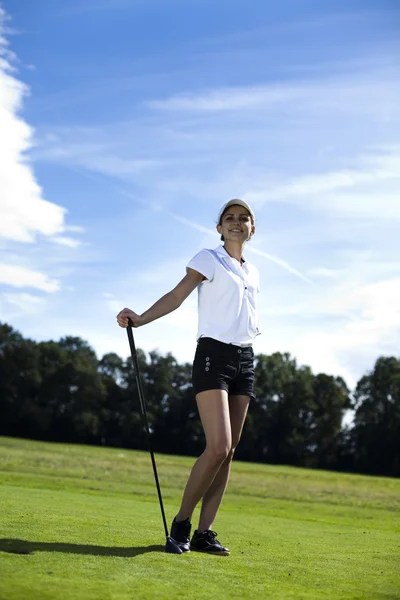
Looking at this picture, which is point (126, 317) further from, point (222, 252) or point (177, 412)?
point (177, 412)

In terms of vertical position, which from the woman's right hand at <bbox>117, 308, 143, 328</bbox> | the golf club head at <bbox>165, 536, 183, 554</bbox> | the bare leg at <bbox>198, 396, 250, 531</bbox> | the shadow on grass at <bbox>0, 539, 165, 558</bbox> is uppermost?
the woman's right hand at <bbox>117, 308, 143, 328</bbox>

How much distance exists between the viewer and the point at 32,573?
3.78 metres

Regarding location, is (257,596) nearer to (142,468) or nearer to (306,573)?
(306,573)

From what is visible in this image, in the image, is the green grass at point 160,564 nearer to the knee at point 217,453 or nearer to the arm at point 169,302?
the knee at point 217,453

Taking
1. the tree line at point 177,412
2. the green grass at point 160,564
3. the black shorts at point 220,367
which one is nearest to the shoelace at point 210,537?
the green grass at point 160,564

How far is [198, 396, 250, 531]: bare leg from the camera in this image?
5.52m

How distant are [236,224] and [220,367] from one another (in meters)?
1.15

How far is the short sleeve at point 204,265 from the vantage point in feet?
17.7

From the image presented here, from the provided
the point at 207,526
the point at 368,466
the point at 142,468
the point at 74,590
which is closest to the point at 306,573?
the point at 207,526

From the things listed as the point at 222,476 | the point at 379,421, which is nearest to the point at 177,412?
the point at 379,421

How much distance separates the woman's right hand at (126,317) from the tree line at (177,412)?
7036 centimetres

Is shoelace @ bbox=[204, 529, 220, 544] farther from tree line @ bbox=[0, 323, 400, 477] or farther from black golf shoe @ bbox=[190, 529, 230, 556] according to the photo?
tree line @ bbox=[0, 323, 400, 477]

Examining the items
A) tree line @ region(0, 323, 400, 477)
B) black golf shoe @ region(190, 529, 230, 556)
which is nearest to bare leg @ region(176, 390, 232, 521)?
black golf shoe @ region(190, 529, 230, 556)

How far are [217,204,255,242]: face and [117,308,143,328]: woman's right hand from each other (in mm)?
929
